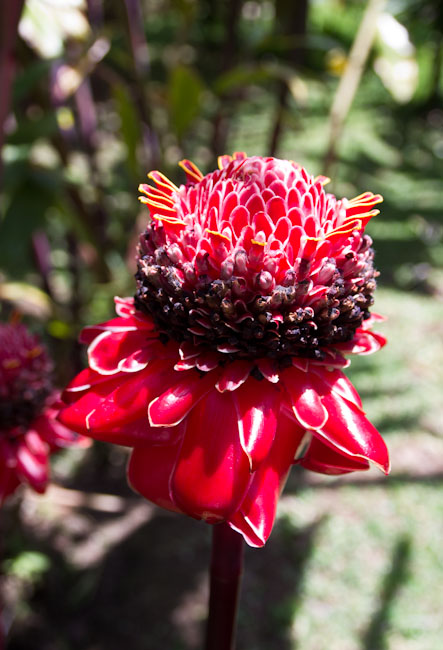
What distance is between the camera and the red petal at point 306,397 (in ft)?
1.74

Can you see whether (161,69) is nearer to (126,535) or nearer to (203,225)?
(126,535)

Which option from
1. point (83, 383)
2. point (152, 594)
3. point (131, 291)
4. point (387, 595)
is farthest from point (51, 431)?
point (387, 595)

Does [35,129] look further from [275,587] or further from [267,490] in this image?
[275,587]

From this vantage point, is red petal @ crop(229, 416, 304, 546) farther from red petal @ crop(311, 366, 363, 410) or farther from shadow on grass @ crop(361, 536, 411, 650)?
shadow on grass @ crop(361, 536, 411, 650)

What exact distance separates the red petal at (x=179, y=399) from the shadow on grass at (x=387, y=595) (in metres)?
1.23

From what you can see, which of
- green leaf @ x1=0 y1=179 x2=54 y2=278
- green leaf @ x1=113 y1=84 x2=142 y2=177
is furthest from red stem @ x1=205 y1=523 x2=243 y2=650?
green leaf @ x1=113 y1=84 x2=142 y2=177

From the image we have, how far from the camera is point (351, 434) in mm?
547

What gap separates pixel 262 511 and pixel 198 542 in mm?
1345

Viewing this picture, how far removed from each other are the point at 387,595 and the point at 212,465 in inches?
52.3

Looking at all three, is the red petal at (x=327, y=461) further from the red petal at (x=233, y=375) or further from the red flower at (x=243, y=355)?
the red petal at (x=233, y=375)

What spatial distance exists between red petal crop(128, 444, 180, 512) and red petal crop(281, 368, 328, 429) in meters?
0.12

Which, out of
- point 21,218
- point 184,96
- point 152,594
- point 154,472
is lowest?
point 152,594

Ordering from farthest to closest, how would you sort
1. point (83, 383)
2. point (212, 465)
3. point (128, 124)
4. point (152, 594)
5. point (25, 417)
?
point (128, 124)
point (152, 594)
point (25, 417)
point (83, 383)
point (212, 465)

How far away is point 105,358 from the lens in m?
0.62
